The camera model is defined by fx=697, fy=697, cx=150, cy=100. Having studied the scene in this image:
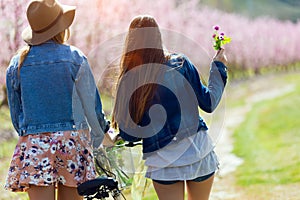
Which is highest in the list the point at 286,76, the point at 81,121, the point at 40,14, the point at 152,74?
the point at 40,14

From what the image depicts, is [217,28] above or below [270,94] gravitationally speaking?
above

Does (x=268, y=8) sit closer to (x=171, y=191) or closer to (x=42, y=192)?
(x=171, y=191)

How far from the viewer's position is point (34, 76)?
3924mm

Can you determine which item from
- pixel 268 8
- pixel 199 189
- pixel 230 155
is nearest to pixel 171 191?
pixel 199 189

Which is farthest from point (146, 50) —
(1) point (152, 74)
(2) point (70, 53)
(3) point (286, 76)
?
(3) point (286, 76)

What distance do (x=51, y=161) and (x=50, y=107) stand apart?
0.31 m

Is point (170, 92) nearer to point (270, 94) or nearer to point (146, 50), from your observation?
point (146, 50)

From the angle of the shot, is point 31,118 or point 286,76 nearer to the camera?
point 31,118

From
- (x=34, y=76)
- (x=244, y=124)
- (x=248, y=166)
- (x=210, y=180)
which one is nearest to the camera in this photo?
(x=34, y=76)

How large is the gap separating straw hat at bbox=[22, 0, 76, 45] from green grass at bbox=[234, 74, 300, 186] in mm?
4667

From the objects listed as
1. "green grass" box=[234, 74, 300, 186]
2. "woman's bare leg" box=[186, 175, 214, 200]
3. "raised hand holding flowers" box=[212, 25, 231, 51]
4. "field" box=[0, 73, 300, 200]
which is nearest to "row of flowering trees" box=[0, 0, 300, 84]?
"raised hand holding flowers" box=[212, 25, 231, 51]

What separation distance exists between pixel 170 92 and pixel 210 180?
23.9 inches

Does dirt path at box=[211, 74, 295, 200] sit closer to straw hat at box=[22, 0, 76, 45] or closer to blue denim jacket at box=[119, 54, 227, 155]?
blue denim jacket at box=[119, 54, 227, 155]

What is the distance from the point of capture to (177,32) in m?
4.58
